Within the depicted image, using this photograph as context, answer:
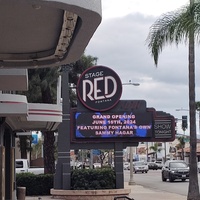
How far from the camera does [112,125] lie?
21.7 metres

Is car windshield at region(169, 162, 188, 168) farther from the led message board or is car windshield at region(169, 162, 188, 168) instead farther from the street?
the led message board

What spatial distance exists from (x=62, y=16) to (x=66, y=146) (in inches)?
647

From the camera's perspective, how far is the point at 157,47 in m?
17.4

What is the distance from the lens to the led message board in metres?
21.6

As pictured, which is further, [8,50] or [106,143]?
[106,143]

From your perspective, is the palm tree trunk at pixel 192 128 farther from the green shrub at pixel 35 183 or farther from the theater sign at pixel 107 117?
the green shrub at pixel 35 183

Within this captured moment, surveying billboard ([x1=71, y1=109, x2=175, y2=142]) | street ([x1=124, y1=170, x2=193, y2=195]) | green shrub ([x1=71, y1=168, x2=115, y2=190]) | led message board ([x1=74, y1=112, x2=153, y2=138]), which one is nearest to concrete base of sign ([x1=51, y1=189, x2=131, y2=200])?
green shrub ([x1=71, y1=168, x2=115, y2=190])

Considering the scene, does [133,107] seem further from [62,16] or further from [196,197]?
[62,16]

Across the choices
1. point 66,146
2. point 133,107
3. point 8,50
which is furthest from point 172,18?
point 8,50

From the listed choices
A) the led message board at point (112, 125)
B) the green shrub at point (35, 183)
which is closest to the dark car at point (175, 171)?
the green shrub at point (35, 183)

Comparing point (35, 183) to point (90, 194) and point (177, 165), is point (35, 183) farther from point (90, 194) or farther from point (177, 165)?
point (177, 165)

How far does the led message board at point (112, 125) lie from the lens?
21.6 m

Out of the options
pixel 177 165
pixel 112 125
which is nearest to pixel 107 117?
pixel 112 125

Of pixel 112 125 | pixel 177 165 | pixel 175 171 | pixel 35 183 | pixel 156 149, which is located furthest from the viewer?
pixel 156 149
